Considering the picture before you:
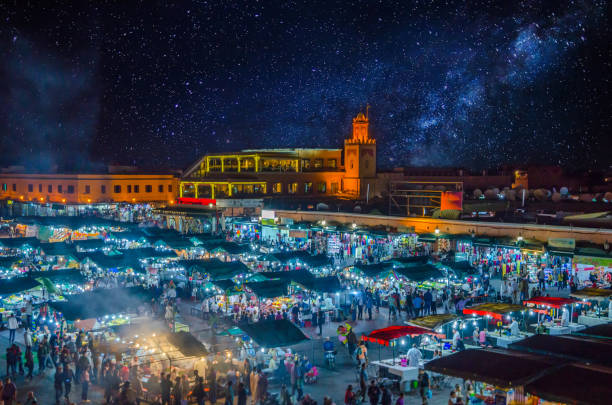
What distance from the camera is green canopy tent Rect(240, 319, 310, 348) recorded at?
42.8 ft

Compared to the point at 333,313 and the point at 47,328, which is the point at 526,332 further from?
the point at 47,328

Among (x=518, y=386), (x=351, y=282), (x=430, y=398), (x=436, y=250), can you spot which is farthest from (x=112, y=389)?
(x=436, y=250)

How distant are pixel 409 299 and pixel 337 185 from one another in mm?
38533

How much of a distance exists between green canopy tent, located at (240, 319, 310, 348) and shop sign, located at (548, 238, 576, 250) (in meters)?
14.1

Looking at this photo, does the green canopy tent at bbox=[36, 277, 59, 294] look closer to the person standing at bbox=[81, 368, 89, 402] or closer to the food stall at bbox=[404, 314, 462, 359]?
the person standing at bbox=[81, 368, 89, 402]

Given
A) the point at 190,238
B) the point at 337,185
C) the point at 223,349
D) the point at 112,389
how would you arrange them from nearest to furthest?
the point at 112,389, the point at 223,349, the point at 190,238, the point at 337,185

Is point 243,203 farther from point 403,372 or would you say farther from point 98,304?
point 403,372

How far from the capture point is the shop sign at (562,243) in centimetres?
2317

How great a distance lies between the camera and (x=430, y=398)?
40.0 ft

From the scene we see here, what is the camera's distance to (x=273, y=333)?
13.3 m

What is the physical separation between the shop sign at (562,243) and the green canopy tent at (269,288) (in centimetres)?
1155

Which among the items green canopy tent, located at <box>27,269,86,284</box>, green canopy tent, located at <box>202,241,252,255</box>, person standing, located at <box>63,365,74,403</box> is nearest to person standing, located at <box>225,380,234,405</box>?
person standing, located at <box>63,365,74,403</box>

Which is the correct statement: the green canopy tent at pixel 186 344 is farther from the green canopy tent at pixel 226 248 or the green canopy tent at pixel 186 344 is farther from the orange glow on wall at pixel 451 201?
the orange glow on wall at pixel 451 201

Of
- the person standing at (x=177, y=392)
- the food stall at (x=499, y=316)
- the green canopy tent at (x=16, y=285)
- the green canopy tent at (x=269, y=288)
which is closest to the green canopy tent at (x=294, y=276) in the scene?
the green canopy tent at (x=269, y=288)
